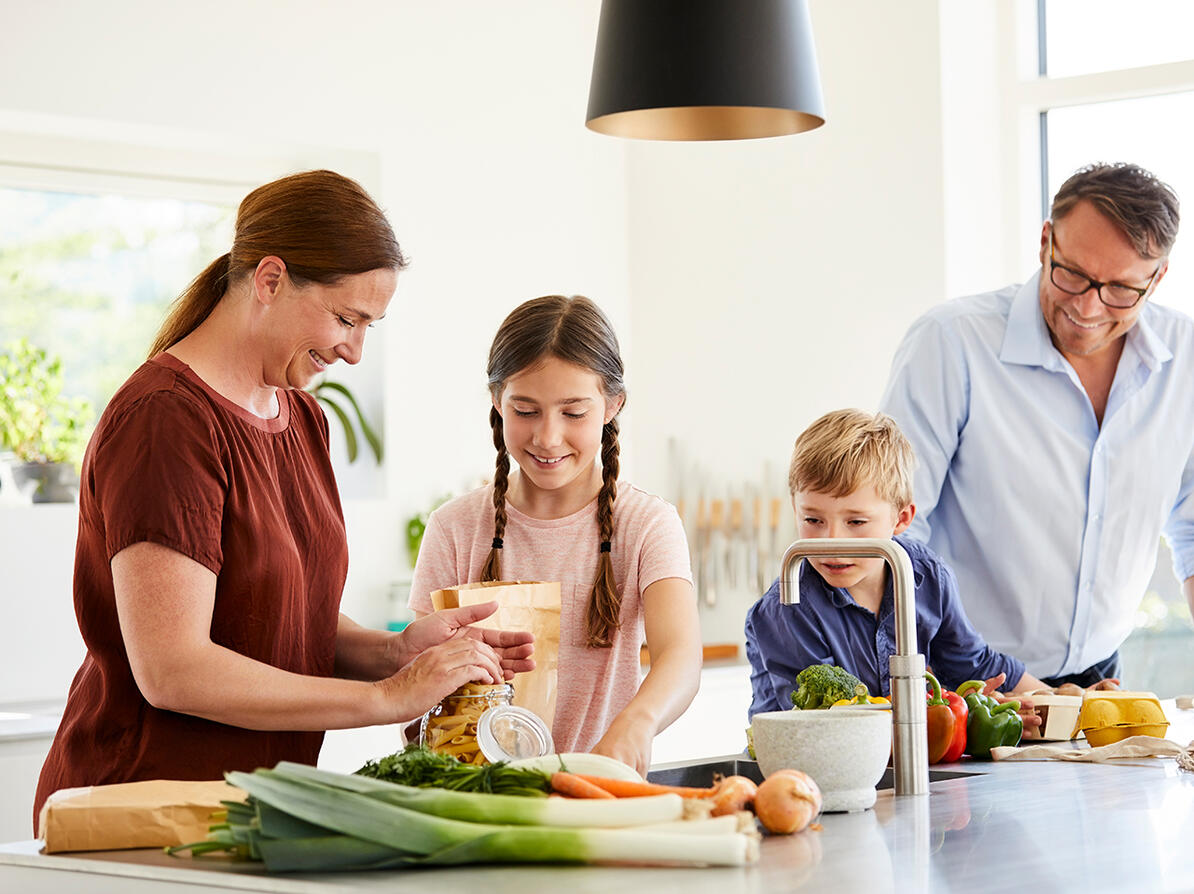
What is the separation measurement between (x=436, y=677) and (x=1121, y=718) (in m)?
1.02

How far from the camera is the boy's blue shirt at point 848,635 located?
2.11 metres

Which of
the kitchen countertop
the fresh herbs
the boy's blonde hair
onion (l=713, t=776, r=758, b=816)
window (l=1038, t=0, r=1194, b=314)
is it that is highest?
window (l=1038, t=0, r=1194, b=314)

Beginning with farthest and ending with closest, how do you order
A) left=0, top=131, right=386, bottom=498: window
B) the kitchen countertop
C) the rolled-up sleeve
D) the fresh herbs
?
left=0, top=131, right=386, bottom=498: window, the rolled-up sleeve, the fresh herbs, the kitchen countertop

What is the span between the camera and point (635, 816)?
4.07ft

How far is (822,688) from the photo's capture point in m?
1.75

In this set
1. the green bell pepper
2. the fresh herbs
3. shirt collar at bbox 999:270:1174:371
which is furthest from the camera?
→ shirt collar at bbox 999:270:1174:371

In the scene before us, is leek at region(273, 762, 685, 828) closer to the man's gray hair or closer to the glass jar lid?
the glass jar lid

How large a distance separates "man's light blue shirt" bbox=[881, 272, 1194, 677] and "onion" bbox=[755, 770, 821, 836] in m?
1.25

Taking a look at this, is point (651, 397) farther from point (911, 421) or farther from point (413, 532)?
point (911, 421)

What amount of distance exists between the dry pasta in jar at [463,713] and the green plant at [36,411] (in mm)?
2524

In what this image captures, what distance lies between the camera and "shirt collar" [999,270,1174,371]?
2.56 meters

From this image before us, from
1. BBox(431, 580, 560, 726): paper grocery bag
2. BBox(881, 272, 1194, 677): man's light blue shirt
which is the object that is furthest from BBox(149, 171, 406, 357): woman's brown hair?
BBox(881, 272, 1194, 677): man's light blue shirt

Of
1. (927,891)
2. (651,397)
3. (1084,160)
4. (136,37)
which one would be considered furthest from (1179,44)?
(927,891)

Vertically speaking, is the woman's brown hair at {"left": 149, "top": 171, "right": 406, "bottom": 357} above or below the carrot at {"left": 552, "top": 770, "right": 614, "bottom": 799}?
above
